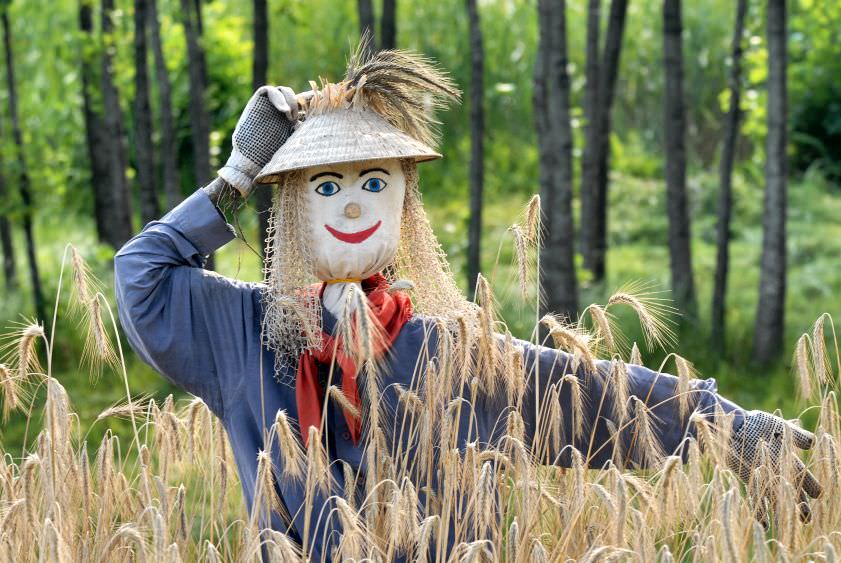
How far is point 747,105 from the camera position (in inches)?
315

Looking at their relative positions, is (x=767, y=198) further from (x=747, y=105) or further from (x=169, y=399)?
(x=169, y=399)

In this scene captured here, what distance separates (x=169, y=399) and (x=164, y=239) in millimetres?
426

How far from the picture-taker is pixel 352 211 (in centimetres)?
311

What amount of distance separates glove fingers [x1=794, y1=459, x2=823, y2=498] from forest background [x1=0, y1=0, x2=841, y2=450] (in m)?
3.35

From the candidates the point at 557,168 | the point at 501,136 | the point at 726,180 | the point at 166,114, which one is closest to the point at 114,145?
the point at 166,114

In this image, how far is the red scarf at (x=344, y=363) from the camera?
3020 millimetres

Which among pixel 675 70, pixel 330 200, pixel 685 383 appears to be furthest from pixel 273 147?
pixel 675 70

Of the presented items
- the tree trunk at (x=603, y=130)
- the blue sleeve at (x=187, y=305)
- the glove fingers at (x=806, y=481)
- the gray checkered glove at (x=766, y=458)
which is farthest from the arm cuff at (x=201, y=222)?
the tree trunk at (x=603, y=130)

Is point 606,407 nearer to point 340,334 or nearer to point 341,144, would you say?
point 340,334

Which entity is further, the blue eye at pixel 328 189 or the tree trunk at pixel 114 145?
the tree trunk at pixel 114 145

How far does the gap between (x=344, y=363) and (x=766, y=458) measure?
1.01m

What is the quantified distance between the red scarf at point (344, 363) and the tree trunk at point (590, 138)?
463 cm

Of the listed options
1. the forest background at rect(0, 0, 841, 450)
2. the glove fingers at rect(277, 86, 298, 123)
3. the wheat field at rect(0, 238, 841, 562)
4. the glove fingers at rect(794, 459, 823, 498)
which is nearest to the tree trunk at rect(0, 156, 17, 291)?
the forest background at rect(0, 0, 841, 450)

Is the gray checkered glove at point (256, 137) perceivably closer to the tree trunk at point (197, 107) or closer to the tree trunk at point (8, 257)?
the tree trunk at point (197, 107)
